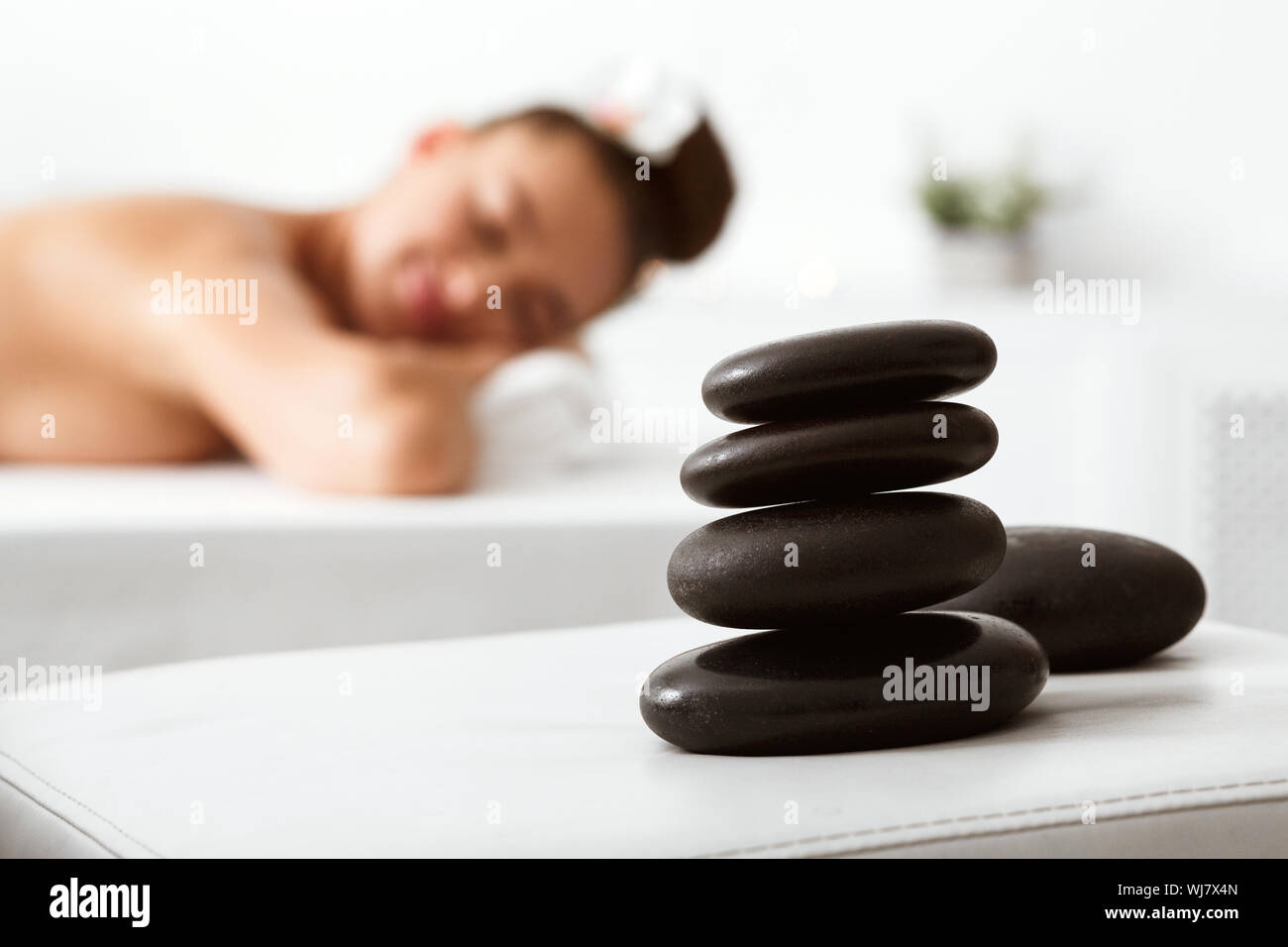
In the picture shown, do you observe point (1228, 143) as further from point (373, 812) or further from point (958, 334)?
point (373, 812)

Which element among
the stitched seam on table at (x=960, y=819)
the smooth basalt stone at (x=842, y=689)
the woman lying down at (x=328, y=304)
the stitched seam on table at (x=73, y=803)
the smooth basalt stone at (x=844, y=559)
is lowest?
the stitched seam on table at (x=73, y=803)

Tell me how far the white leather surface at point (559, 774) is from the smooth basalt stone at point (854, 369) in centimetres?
17

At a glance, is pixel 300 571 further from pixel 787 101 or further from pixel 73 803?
pixel 787 101

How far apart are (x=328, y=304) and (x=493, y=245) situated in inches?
11.9

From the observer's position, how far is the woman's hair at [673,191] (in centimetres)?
202

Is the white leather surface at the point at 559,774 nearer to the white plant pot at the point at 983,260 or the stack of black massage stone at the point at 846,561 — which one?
the stack of black massage stone at the point at 846,561

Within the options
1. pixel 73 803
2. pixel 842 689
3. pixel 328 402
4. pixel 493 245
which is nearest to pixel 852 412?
pixel 842 689

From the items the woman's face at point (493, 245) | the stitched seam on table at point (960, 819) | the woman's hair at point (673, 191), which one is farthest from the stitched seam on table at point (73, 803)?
the woman's hair at point (673, 191)

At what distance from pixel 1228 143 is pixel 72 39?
7.49 ft

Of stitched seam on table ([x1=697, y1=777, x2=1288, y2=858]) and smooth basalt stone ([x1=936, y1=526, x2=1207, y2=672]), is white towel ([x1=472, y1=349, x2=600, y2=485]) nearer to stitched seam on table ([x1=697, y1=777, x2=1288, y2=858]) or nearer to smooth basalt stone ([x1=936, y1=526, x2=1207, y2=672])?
smooth basalt stone ([x1=936, y1=526, x2=1207, y2=672])

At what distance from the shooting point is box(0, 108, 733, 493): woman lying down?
1.50 m

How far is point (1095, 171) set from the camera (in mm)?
2791

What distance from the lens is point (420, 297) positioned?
189cm
